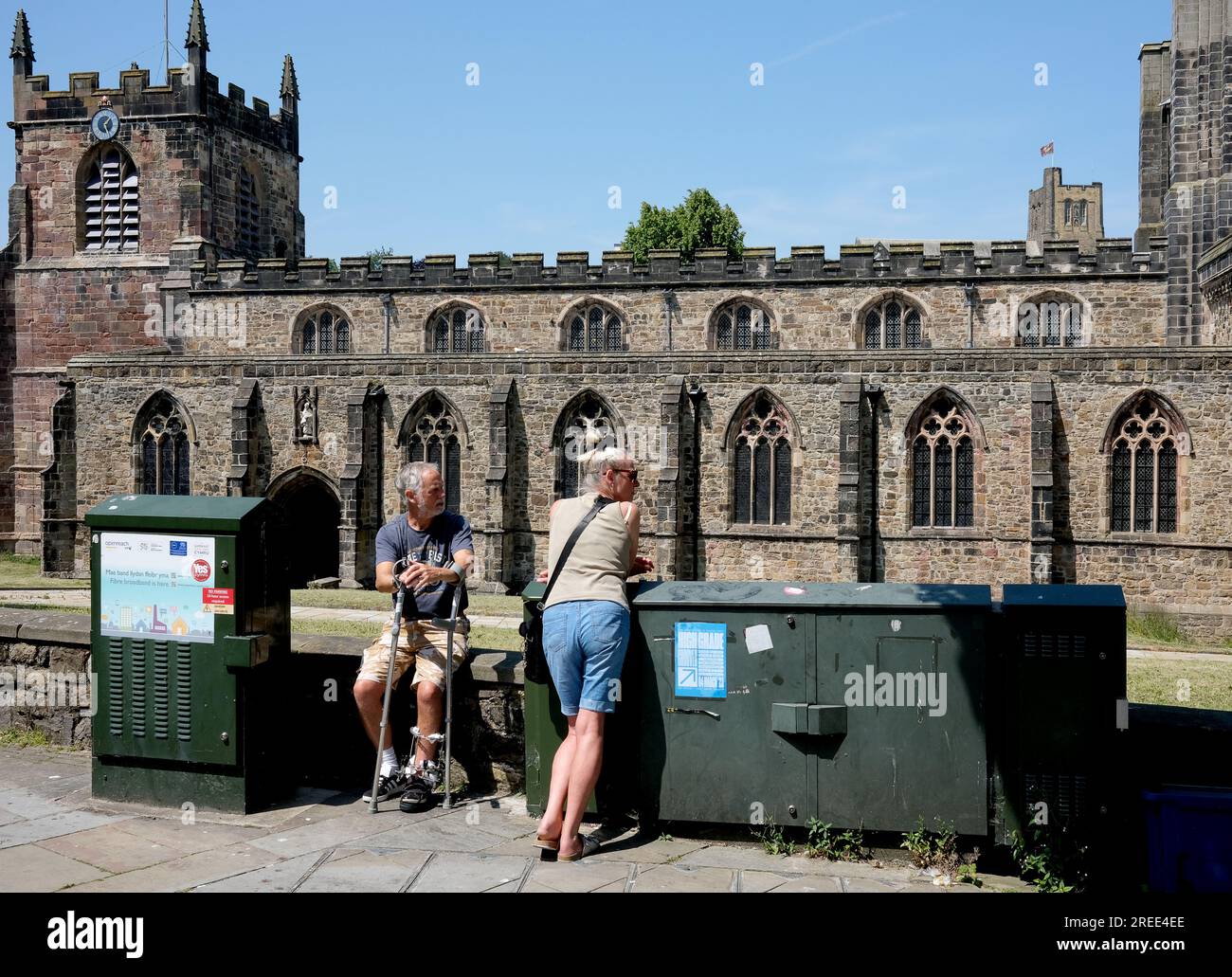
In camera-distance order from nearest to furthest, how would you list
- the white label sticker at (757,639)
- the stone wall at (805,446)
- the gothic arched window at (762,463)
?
the white label sticker at (757,639) < the stone wall at (805,446) < the gothic arched window at (762,463)

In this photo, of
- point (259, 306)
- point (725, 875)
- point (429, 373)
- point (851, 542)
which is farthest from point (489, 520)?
point (725, 875)

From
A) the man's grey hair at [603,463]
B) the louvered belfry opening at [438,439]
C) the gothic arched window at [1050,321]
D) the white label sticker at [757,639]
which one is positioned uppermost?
the gothic arched window at [1050,321]

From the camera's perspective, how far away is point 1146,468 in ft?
71.9

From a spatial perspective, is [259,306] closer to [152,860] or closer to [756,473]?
[756,473]

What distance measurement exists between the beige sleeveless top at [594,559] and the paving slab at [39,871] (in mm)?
2419

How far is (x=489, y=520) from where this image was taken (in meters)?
24.2

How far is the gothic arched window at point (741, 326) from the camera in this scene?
1200 inches

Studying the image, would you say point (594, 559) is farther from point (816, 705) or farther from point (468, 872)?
point (468, 872)

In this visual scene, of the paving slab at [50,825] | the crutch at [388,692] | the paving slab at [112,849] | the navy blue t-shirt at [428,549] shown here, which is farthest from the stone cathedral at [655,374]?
the paving slab at [112,849]

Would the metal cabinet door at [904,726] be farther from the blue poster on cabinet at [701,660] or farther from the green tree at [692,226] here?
the green tree at [692,226]

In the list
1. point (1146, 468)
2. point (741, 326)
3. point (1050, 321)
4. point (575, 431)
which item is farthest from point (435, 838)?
point (1050, 321)

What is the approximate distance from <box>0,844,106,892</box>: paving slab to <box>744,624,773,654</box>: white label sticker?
3.14 metres

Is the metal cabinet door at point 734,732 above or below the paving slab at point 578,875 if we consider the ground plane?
above
